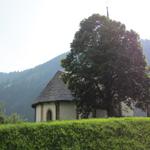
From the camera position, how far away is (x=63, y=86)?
4309 cm

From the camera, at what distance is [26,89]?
152 m

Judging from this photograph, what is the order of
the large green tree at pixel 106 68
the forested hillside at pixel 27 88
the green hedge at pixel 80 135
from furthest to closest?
the forested hillside at pixel 27 88 → the large green tree at pixel 106 68 → the green hedge at pixel 80 135

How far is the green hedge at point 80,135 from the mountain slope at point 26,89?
101563 millimetres

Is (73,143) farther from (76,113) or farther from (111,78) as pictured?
(76,113)

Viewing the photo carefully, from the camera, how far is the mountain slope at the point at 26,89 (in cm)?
13762

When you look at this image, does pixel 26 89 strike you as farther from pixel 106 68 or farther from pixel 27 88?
pixel 106 68

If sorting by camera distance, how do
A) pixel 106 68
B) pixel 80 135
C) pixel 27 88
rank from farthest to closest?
pixel 27 88 → pixel 106 68 → pixel 80 135

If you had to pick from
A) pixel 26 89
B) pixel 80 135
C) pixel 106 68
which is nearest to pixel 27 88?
pixel 26 89

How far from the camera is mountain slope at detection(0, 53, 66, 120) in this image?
13762 centimetres

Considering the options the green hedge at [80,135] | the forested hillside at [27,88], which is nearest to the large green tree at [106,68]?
the green hedge at [80,135]

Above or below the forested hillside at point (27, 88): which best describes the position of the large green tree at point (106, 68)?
below

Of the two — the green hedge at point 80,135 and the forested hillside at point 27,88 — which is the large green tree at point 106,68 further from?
the forested hillside at point 27,88

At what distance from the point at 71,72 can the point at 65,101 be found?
3571 millimetres

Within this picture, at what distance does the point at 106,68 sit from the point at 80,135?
19.6 metres
